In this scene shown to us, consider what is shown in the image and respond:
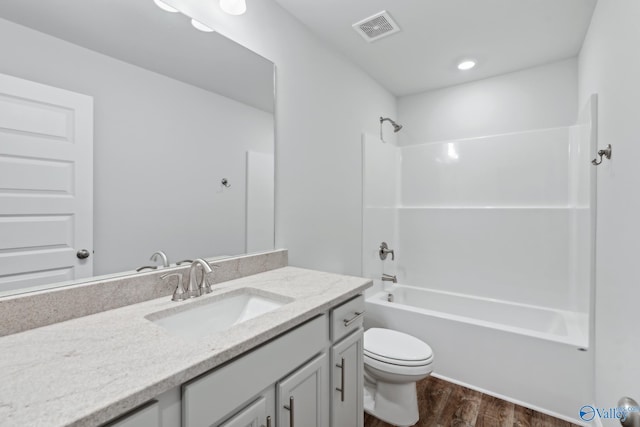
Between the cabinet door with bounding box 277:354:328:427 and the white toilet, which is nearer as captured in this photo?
the cabinet door with bounding box 277:354:328:427

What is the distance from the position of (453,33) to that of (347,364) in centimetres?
Answer: 224

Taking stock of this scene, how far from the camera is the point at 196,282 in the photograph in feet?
3.97

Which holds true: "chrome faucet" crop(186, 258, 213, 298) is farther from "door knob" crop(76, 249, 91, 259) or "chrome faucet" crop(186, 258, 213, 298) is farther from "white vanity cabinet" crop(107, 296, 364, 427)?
"white vanity cabinet" crop(107, 296, 364, 427)

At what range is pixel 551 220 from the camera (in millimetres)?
2436

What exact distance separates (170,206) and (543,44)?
2805 millimetres

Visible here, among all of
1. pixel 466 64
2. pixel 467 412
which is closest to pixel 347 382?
pixel 467 412

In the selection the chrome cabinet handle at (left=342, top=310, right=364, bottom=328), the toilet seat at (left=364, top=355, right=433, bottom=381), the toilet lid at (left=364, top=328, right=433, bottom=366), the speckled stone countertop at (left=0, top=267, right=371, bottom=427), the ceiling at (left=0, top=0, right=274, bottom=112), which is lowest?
the toilet seat at (left=364, top=355, right=433, bottom=381)

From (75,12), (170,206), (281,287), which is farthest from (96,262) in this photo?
(75,12)

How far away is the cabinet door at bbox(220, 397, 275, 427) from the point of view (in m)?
0.77

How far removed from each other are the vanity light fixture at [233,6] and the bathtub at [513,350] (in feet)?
7.18

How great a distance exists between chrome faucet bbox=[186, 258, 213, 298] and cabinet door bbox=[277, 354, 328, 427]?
19.8 inches

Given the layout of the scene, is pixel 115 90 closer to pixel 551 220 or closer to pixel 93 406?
pixel 93 406
